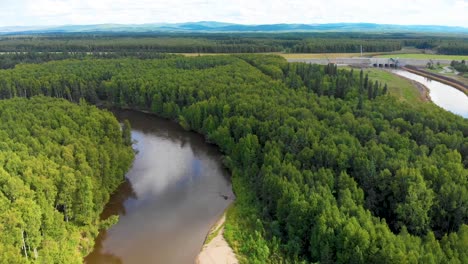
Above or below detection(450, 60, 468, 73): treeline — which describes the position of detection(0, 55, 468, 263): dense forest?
below

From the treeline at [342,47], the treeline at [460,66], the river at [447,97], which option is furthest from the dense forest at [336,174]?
the treeline at [342,47]

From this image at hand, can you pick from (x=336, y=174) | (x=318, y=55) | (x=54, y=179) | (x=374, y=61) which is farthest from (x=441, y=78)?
(x=54, y=179)

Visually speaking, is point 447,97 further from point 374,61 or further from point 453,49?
point 453,49

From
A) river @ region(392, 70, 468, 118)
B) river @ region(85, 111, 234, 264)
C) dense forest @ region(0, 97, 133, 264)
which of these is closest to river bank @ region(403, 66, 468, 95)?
river @ region(392, 70, 468, 118)

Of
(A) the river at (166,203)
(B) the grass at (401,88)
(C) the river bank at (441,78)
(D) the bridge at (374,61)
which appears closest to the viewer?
(A) the river at (166,203)

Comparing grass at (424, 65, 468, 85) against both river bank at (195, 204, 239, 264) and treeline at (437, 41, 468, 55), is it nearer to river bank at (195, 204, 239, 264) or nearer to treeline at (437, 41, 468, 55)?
treeline at (437, 41, 468, 55)

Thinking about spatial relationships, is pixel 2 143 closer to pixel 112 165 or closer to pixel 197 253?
pixel 112 165

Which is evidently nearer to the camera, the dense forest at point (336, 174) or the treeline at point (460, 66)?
the dense forest at point (336, 174)

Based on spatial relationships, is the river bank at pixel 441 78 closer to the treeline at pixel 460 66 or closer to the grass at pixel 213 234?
the treeline at pixel 460 66

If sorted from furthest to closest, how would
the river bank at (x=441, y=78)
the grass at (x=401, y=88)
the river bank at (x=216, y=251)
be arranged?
the river bank at (x=441, y=78), the grass at (x=401, y=88), the river bank at (x=216, y=251)
